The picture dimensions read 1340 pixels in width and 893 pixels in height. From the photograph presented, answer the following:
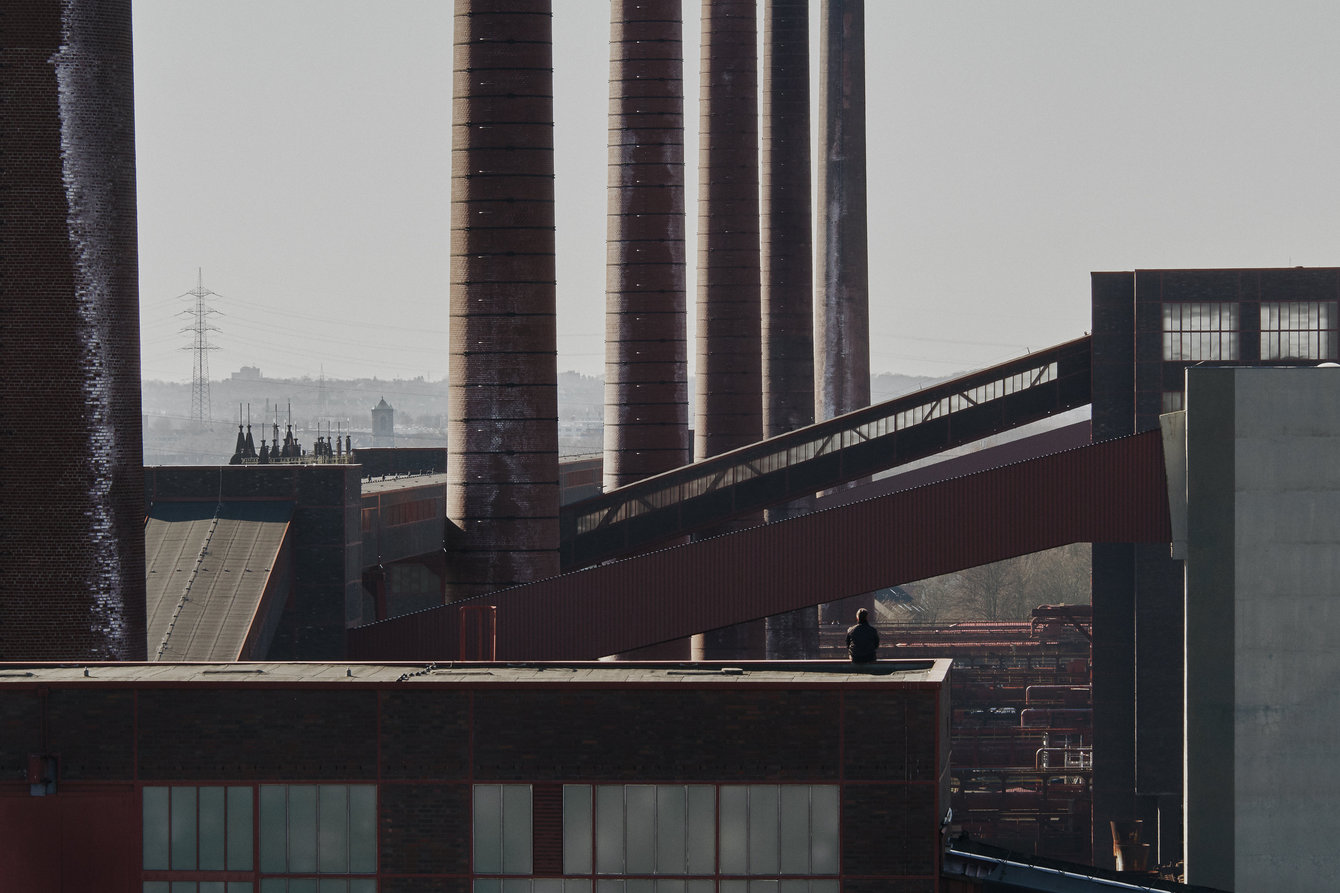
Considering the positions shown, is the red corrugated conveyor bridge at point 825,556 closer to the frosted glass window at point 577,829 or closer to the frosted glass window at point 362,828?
the frosted glass window at point 362,828

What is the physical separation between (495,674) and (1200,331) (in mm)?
20305

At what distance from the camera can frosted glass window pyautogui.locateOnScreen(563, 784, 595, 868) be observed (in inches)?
798

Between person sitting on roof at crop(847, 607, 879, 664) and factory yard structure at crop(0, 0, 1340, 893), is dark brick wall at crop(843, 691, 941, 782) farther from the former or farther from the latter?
person sitting on roof at crop(847, 607, 879, 664)

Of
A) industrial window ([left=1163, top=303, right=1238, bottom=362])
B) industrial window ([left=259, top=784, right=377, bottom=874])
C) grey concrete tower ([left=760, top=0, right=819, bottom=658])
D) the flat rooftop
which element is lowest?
industrial window ([left=259, top=784, right=377, bottom=874])

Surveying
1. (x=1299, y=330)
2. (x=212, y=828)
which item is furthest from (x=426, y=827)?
(x=1299, y=330)

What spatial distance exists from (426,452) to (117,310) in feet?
110

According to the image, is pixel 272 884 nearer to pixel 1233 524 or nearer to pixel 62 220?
pixel 62 220

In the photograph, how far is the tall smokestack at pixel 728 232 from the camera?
42875 mm

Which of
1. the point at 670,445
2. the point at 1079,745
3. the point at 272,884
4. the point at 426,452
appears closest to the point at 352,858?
the point at 272,884

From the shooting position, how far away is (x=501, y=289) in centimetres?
3003

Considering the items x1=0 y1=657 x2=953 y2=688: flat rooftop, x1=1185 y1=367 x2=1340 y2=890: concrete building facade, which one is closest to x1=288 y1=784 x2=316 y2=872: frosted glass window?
x1=0 y1=657 x2=953 y2=688: flat rooftop

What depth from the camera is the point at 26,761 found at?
20328 millimetres

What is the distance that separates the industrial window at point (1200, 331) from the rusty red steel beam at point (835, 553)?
346 inches

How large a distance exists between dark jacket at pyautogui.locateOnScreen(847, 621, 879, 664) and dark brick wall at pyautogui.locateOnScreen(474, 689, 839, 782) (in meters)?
1.20
